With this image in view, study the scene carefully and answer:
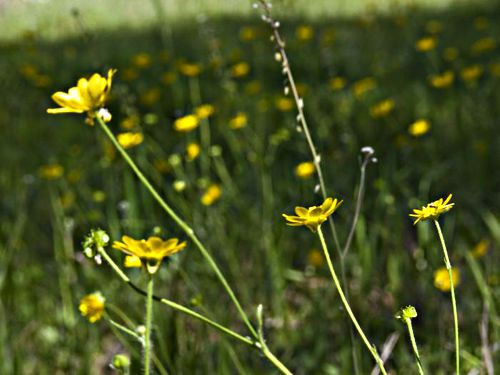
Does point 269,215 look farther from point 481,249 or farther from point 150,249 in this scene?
point 150,249

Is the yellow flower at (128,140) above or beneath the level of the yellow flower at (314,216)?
beneath

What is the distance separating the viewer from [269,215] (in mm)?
1757

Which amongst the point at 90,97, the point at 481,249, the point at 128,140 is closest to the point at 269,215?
the point at 128,140

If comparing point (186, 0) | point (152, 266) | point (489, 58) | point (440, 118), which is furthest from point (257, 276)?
point (186, 0)

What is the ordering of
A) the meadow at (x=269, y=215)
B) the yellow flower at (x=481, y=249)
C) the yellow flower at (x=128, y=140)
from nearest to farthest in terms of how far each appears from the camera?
the meadow at (x=269, y=215)
the yellow flower at (x=481, y=249)
the yellow flower at (x=128, y=140)

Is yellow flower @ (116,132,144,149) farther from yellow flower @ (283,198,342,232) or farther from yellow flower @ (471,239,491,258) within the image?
yellow flower @ (283,198,342,232)

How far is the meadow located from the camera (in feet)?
4.39

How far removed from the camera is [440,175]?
2020 millimetres

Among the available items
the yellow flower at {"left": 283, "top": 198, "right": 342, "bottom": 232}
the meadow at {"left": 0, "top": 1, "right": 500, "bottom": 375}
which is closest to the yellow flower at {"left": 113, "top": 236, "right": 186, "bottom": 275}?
the yellow flower at {"left": 283, "top": 198, "right": 342, "bottom": 232}

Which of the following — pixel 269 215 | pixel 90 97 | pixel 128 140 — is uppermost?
pixel 90 97

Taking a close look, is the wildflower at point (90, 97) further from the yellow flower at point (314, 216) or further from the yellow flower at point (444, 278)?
the yellow flower at point (444, 278)

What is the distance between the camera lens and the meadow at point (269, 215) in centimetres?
134

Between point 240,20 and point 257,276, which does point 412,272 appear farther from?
point 240,20

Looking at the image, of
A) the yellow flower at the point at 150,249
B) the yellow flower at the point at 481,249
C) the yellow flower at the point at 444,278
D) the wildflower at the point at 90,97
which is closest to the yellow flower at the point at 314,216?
the yellow flower at the point at 150,249
